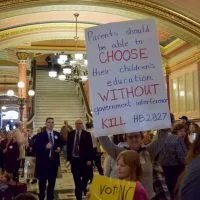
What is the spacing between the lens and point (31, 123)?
63.1ft

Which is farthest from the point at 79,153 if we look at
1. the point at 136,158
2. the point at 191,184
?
the point at 191,184

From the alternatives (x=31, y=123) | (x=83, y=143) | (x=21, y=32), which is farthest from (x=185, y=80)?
(x=31, y=123)

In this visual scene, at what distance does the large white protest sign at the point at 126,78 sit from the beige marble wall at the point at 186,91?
29.7ft

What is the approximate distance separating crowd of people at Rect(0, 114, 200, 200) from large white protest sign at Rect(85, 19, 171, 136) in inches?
10.5

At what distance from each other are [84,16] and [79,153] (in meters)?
5.08

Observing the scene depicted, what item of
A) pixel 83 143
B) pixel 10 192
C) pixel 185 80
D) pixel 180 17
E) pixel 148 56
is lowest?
pixel 10 192

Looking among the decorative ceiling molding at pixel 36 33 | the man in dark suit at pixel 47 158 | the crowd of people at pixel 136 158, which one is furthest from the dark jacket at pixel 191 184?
the decorative ceiling molding at pixel 36 33

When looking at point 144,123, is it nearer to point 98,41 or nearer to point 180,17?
point 98,41

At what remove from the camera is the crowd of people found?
6.98 ft

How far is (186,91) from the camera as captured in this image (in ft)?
44.6

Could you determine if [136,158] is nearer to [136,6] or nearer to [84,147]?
[84,147]

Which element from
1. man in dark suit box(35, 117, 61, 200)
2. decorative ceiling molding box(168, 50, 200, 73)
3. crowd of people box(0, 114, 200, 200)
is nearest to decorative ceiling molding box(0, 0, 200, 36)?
decorative ceiling molding box(168, 50, 200, 73)

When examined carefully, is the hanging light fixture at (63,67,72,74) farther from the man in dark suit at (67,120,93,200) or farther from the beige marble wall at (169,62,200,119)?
the man in dark suit at (67,120,93,200)

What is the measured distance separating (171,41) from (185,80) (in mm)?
1275
